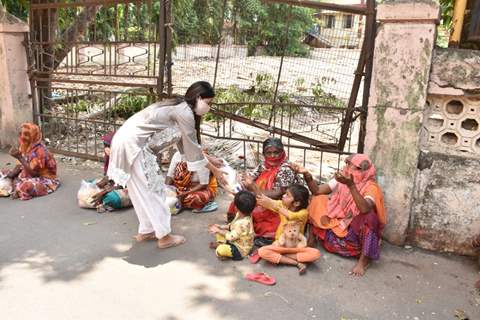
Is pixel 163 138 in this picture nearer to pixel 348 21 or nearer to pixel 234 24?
pixel 234 24

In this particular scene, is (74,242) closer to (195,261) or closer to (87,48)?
(195,261)

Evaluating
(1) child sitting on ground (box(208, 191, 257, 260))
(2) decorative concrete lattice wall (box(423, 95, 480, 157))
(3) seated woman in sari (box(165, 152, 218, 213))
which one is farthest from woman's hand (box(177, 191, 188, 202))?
(2) decorative concrete lattice wall (box(423, 95, 480, 157))

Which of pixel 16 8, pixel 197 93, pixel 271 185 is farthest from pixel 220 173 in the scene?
pixel 16 8

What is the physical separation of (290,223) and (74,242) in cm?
199

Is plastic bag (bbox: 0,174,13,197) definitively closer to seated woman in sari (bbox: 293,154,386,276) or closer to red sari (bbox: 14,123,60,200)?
red sari (bbox: 14,123,60,200)

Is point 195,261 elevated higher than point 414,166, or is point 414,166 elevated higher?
point 414,166

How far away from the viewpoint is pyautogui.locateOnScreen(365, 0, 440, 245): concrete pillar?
3.62 meters

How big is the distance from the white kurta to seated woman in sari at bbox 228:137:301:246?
1.95 feet

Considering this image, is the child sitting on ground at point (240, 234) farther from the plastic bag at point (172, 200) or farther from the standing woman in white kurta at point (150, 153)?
the plastic bag at point (172, 200)

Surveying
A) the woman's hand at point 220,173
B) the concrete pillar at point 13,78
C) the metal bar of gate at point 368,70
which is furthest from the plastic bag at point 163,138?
the concrete pillar at point 13,78

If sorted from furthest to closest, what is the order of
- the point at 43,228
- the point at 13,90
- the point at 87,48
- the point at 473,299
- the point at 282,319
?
1. the point at 13,90
2. the point at 87,48
3. the point at 43,228
4. the point at 473,299
5. the point at 282,319

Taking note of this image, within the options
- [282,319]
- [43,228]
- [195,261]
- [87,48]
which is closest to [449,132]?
[282,319]

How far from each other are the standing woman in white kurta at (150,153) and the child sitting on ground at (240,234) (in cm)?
49

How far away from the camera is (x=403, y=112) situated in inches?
149
